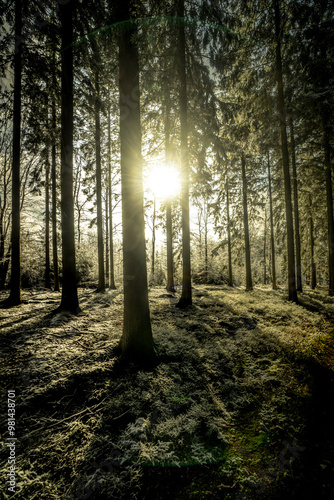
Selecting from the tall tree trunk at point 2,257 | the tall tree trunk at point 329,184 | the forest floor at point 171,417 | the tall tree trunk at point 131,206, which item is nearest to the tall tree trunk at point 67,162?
the forest floor at point 171,417

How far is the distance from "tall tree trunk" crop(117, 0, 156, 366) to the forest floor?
70 cm

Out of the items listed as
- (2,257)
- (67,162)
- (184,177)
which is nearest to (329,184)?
(184,177)

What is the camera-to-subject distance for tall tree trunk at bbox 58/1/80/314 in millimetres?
6371

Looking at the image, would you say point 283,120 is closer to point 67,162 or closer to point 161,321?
point 67,162

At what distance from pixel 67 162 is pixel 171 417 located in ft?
23.3

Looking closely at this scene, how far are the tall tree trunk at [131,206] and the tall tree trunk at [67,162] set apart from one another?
131 inches

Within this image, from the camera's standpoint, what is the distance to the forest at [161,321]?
6.84 ft

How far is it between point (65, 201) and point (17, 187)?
3.10m

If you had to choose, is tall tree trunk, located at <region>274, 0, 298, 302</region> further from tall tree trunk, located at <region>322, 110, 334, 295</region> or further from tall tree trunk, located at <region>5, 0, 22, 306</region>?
tall tree trunk, located at <region>5, 0, 22, 306</region>

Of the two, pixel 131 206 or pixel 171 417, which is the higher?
pixel 131 206

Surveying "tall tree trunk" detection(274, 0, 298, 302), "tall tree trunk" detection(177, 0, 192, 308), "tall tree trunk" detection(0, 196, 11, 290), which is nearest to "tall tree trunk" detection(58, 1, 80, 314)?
"tall tree trunk" detection(177, 0, 192, 308)

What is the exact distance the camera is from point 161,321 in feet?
19.7

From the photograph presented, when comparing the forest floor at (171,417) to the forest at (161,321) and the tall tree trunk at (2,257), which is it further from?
Result: the tall tree trunk at (2,257)

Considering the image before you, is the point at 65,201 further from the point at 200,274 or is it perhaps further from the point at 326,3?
the point at 200,274
